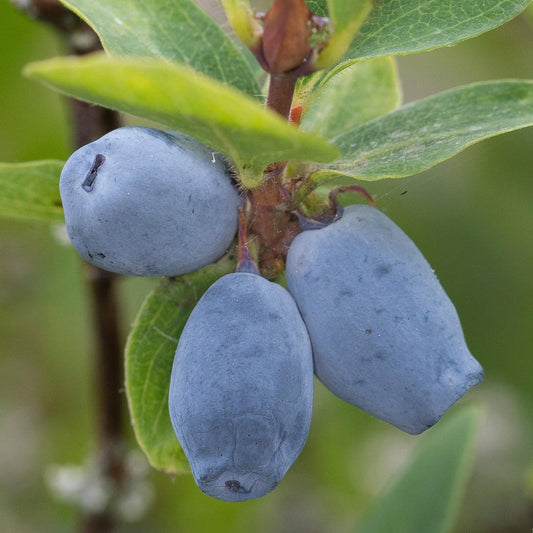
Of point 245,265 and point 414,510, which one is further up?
point 245,265

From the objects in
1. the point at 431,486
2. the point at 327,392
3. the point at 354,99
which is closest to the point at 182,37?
the point at 354,99

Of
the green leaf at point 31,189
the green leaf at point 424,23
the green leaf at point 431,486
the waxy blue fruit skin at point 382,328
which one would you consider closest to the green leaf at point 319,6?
the green leaf at point 424,23

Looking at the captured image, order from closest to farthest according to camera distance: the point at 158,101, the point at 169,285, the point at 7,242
A: 1. the point at 158,101
2. the point at 169,285
3. the point at 7,242

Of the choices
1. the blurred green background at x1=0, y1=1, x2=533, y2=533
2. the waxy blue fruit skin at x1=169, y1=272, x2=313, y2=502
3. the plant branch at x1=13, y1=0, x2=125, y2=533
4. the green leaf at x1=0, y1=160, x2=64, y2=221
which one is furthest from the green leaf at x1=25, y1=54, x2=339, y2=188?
the blurred green background at x1=0, y1=1, x2=533, y2=533

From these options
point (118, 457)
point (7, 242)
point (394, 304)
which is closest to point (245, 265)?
point (394, 304)

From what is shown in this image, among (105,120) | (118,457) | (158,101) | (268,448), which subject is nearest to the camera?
(158,101)

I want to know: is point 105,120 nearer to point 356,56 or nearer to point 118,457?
point 356,56

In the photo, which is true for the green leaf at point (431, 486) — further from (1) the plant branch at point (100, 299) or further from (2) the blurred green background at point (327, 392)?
(2) the blurred green background at point (327, 392)
